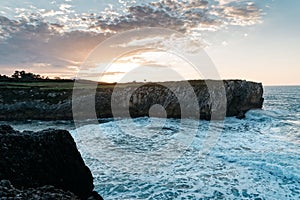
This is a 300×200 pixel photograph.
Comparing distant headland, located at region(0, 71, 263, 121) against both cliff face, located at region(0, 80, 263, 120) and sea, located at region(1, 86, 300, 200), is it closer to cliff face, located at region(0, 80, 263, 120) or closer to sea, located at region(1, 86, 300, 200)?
cliff face, located at region(0, 80, 263, 120)

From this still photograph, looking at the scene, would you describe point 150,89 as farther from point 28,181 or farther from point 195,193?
point 28,181

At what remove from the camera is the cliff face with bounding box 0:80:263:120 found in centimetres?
3856

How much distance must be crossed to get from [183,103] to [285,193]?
29497 mm

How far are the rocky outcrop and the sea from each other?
84.4 inches

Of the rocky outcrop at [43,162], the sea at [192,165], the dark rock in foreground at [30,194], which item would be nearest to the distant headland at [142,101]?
the sea at [192,165]

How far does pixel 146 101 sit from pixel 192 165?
89.6 feet

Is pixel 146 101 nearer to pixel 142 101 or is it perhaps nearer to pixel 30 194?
pixel 142 101

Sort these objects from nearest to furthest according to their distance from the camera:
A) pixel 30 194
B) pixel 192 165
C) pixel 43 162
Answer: pixel 30 194 → pixel 43 162 → pixel 192 165

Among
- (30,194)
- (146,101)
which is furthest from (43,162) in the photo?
(146,101)

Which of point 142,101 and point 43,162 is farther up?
point 43,162

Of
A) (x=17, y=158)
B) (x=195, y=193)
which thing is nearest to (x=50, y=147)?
(x=17, y=158)

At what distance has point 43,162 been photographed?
279 inches

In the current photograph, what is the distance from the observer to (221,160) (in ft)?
46.7

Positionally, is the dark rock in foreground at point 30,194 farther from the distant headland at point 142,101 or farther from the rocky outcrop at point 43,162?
the distant headland at point 142,101
